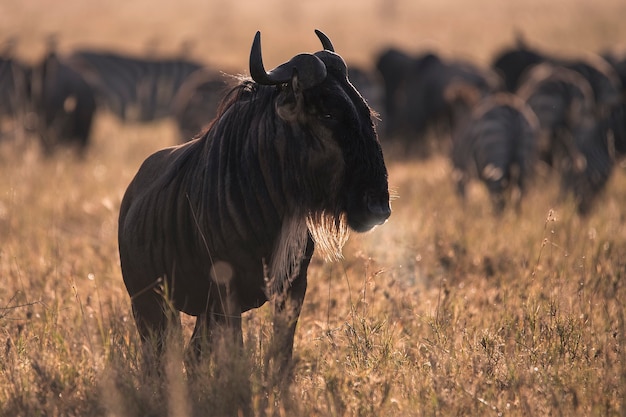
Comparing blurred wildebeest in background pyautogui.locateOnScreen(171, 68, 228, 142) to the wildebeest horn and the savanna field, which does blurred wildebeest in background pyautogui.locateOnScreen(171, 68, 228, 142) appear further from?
the wildebeest horn

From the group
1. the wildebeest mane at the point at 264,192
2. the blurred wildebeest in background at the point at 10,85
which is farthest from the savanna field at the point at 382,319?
the blurred wildebeest in background at the point at 10,85

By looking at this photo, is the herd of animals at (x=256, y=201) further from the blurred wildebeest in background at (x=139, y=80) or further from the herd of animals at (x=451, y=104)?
the blurred wildebeest in background at (x=139, y=80)

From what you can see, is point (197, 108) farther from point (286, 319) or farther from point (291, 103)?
point (286, 319)

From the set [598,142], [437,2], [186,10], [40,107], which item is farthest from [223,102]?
[437,2]

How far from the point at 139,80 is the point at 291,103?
649 inches

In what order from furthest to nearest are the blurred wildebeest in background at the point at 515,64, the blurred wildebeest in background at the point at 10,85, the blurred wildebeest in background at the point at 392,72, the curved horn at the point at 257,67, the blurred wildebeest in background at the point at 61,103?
the blurred wildebeest in background at the point at 392,72 < the blurred wildebeest in background at the point at 515,64 < the blurred wildebeest in background at the point at 10,85 < the blurred wildebeest in background at the point at 61,103 < the curved horn at the point at 257,67

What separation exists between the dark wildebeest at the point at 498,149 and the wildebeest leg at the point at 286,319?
5.03m

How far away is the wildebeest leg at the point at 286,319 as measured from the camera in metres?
3.59

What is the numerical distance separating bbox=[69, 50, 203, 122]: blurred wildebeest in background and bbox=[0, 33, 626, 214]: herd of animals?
2 cm

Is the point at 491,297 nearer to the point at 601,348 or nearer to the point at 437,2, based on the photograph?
the point at 601,348

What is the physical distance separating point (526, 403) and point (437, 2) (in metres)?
56.0

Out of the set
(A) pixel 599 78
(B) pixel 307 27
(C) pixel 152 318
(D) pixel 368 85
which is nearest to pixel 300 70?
(C) pixel 152 318

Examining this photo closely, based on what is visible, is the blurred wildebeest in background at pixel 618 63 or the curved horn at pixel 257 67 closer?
the curved horn at pixel 257 67

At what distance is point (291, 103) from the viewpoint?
11.6 feet
